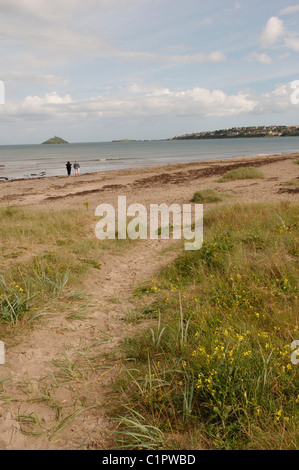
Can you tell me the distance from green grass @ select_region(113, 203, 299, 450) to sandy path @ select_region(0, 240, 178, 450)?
245 mm

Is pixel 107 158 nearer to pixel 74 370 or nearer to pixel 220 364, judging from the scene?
pixel 74 370

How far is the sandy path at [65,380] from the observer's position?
8.82 ft

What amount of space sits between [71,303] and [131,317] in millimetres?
1103

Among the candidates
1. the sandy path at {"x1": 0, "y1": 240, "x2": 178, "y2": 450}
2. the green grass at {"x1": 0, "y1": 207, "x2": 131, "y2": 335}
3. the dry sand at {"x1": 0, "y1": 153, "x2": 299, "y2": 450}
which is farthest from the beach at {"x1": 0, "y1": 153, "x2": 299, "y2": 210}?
the sandy path at {"x1": 0, "y1": 240, "x2": 178, "y2": 450}

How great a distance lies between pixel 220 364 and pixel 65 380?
1699mm

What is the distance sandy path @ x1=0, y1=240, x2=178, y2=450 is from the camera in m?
2.69

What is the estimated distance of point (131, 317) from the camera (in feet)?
15.1

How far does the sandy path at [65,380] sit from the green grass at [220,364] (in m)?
0.25

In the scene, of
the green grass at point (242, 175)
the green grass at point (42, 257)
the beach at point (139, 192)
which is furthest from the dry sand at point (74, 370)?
the green grass at point (242, 175)

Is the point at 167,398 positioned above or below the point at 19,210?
below

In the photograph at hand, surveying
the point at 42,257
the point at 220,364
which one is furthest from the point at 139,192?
the point at 220,364

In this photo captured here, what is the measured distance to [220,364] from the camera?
9.32ft
